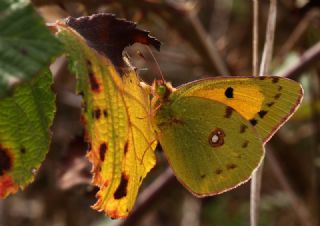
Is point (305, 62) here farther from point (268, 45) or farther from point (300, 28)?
point (268, 45)

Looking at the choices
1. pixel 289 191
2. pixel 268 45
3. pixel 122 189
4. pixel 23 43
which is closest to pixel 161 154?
pixel 289 191

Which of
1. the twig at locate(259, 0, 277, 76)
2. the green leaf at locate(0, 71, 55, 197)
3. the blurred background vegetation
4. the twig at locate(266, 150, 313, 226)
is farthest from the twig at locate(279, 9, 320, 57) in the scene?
the green leaf at locate(0, 71, 55, 197)

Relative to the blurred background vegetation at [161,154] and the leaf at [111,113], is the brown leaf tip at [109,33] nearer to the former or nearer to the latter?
the leaf at [111,113]

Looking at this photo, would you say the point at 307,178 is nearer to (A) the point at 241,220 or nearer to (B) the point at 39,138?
(A) the point at 241,220

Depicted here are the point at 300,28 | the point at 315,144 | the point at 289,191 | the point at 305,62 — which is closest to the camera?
the point at 305,62

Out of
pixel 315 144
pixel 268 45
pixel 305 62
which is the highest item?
pixel 268 45

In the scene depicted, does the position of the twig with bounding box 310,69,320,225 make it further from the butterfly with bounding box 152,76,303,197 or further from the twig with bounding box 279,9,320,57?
the butterfly with bounding box 152,76,303,197
